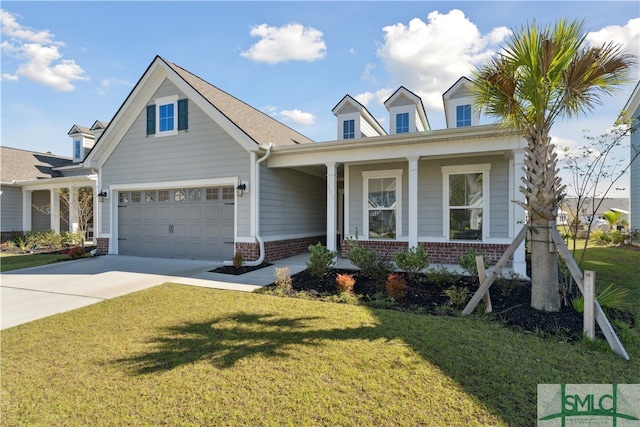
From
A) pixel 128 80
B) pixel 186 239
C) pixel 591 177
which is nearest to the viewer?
pixel 591 177

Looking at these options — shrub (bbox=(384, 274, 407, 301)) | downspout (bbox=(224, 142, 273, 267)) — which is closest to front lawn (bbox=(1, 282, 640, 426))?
shrub (bbox=(384, 274, 407, 301))

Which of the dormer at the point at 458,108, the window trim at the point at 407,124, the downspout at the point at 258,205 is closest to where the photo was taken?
the downspout at the point at 258,205

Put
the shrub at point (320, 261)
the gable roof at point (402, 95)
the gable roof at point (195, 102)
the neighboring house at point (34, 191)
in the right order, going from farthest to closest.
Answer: the neighboring house at point (34, 191), the gable roof at point (402, 95), the gable roof at point (195, 102), the shrub at point (320, 261)

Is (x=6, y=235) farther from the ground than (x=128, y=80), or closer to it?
closer to it

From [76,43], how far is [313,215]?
9307 millimetres

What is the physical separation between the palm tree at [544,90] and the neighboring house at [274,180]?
2572 millimetres

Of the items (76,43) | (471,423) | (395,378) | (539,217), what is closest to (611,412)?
(471,423)

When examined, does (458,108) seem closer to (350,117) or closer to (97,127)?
(350,117)

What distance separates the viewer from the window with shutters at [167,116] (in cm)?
1032

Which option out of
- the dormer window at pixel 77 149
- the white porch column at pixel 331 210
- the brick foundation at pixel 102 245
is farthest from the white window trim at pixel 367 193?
the dormer window at pixel 77 149

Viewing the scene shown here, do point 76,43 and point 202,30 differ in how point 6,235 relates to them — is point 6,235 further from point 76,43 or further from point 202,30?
point 202,30

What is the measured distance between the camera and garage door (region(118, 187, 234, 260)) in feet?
33.0

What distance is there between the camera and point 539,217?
484 cm

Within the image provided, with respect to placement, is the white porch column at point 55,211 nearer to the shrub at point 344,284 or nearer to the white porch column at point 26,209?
the white porch column at point 26,209
